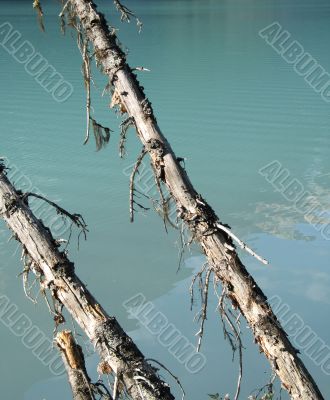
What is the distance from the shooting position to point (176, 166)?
4207 millimetres

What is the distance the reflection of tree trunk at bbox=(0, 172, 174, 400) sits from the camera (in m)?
3.56

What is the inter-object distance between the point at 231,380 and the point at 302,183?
649 cm

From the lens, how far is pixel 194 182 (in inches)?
510

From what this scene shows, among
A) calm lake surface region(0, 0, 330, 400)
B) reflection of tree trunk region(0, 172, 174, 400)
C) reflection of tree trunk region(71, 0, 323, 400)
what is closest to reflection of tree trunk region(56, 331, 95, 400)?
reflection of tree trunk region(0, 172, 174, 400)

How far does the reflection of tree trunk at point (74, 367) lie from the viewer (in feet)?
11.7

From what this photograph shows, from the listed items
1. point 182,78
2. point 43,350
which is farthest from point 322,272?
point 182,78

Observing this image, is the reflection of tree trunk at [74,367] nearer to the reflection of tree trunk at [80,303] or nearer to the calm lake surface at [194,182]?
Result: the reflection of tree trunk at [80,303]

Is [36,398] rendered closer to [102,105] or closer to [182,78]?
[102,105]

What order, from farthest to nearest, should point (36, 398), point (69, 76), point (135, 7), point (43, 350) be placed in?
1. point (135, 7)
2. point (69, 76)
3. point (43, 350)
4. point (36, 398)

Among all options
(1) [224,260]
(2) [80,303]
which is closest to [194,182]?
(1) [224,260]

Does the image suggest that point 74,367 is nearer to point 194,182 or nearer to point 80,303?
point 80,303

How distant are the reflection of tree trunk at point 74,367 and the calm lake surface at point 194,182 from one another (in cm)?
341

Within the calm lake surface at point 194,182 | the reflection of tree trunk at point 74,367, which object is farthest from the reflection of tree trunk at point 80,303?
the calm lake surface at point 194,182

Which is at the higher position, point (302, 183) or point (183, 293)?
point (302, 183)
